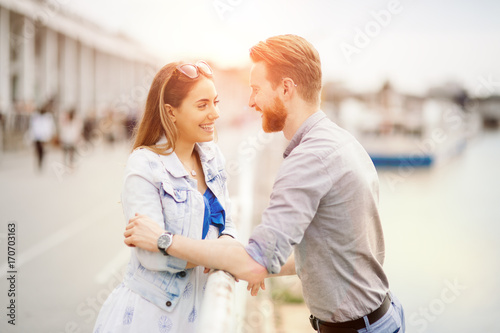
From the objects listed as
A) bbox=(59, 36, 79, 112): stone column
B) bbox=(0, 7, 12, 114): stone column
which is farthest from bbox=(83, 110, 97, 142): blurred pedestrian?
bbox=(59, 36, 79, 112): stone column

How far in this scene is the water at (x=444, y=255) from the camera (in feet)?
25.5

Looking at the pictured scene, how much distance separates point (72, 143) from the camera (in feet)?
58.6

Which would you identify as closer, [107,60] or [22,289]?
[22,289]

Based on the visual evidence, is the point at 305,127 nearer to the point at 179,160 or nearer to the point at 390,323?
the point at 179,160

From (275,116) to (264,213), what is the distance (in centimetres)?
59

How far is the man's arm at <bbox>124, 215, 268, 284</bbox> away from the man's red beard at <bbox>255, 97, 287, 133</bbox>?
689mm

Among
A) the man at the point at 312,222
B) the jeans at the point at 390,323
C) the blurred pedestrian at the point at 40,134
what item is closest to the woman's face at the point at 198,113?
the man at the point at 312,222

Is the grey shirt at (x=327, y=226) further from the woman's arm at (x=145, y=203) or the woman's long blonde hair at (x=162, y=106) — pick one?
the woman's long blonde hair at (x=162, y=106)

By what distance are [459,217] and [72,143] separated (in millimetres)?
12903

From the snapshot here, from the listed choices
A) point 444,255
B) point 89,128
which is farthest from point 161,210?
point 89,128

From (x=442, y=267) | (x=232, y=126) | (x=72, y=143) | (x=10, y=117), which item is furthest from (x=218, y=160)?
(x=232, y=126)

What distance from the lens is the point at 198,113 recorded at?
2.61 meters

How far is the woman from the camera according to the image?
2375mm

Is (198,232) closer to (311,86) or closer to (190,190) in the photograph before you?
(190,190)
